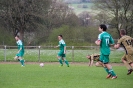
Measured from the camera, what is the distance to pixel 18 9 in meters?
51.9

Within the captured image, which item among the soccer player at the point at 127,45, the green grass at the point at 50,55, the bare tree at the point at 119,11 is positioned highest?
the bare tree at the point at 119,11

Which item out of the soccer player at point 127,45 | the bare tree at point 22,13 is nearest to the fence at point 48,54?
the soccer player at point 127,45

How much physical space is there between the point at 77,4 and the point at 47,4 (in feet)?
275

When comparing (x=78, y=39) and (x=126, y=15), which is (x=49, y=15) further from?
(x=126, y=15)

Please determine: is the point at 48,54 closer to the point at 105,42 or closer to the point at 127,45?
the point at 127,45

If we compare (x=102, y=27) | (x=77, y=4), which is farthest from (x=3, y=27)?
(x=77, y=4)

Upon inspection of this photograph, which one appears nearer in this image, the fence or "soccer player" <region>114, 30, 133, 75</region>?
"soccer player" <region>114, 30, 133, 75</region>

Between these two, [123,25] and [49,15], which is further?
[49,15]

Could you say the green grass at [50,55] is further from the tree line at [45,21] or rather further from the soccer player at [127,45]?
the soccer player at [127,45]

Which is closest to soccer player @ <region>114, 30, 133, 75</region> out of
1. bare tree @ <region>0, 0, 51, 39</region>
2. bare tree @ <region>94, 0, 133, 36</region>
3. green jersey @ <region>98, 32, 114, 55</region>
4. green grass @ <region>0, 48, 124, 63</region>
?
green jersey @ <region>98, 32, 114, 55</region>

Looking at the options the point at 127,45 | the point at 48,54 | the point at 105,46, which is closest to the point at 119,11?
the point at 48,54

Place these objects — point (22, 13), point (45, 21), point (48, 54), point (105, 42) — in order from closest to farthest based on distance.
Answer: point (105, 42), point (48, 54), point (22, 13), point (45, 21)

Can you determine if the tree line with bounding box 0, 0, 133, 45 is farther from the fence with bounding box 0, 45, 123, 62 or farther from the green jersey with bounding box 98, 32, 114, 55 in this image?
the green jersey with bounding box 98, 32, 114, 55

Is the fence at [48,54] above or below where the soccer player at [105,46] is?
below
